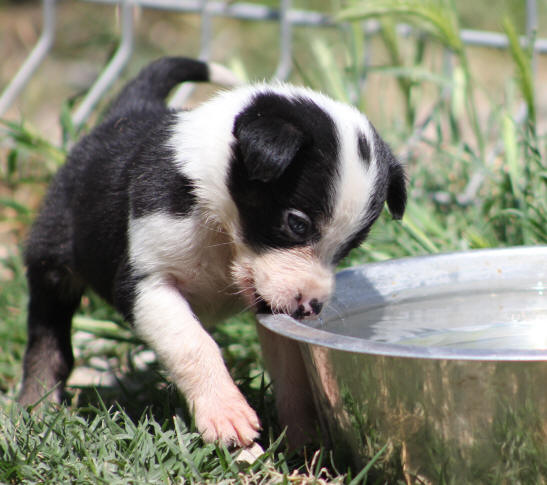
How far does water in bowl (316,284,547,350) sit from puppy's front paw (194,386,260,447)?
489mm

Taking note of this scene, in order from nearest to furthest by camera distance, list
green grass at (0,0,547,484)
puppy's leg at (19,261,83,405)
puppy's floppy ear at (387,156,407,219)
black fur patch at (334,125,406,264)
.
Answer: green grass at (0,0,547,484), black fur patch at (334,125,406,264), puppy's floppy ear at (387,156,407,219), puppy's leg at (19,261,83,405)

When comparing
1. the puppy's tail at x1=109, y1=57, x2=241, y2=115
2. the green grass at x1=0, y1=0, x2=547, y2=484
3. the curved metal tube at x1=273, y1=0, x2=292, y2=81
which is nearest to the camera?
the green grass at x1=0, y1=0, x2=547, y2=484

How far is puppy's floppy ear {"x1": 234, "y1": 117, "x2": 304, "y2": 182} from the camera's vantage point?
2812mm

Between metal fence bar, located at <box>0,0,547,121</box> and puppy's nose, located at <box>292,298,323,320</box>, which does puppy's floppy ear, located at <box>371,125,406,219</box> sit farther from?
metal fence bar, located at <box>0,0,547,121</box>

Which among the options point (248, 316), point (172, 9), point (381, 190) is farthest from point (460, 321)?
point (172, 9)

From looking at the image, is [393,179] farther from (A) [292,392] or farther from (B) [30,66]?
(B) [30,66]

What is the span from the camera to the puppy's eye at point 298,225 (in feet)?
9.68

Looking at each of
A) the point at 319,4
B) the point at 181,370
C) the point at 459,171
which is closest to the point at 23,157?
the point at 459,171

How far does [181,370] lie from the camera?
9.73ft

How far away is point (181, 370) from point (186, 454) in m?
0.29

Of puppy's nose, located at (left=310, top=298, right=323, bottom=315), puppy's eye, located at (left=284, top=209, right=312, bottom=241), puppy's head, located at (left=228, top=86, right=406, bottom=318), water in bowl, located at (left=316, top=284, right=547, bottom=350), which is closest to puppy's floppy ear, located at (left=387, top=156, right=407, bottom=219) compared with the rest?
puppy's head, located at (left=228, top=86, right=406, bottom=318)

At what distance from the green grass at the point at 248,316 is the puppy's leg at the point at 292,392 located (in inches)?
2.6

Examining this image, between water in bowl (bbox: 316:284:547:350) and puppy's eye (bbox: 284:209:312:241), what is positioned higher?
puppy's eye (bbox: 284:209:312:241)

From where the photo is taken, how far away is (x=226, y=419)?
2840mm
